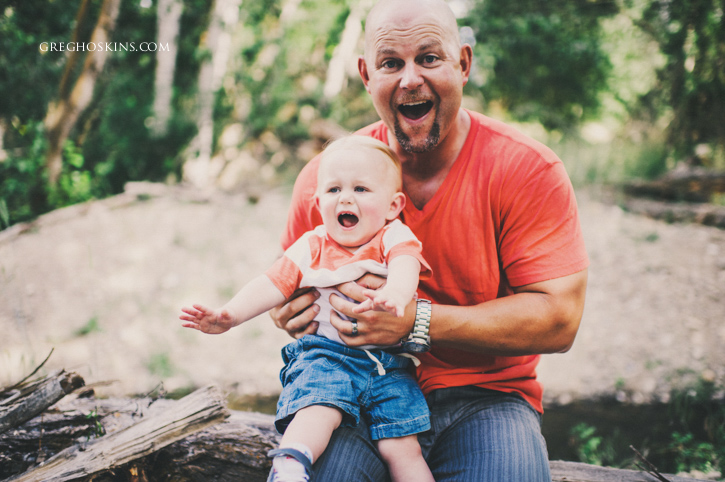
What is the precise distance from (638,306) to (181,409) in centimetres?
445

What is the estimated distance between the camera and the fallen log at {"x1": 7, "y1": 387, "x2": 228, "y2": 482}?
164 cm

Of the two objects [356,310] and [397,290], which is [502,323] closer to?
[397,290]

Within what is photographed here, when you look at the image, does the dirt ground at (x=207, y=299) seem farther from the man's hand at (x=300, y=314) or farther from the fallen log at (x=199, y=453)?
the man's hand at (x=300, y=314)

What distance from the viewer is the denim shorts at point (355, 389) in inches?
59.9

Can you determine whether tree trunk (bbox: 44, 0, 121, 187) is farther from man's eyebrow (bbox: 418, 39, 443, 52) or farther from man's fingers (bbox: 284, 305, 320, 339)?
man's fingers (bbox: 284, 305, 320, 339)

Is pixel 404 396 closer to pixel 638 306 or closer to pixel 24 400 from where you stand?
pixel 24 400

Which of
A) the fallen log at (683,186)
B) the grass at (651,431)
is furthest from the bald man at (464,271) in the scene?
the fallen log at (683,186)

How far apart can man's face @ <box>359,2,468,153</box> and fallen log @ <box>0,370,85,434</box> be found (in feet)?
5.78

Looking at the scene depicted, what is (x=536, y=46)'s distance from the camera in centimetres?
914

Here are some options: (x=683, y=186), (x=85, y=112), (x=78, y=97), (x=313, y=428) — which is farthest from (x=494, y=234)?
(x=683, y=186)

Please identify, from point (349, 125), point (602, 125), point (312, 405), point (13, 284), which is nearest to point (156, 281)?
point (13, 284)

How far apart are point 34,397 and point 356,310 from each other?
1417 mm

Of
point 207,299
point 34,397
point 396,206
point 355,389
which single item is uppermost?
point 396,206

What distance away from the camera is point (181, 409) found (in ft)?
5.65
